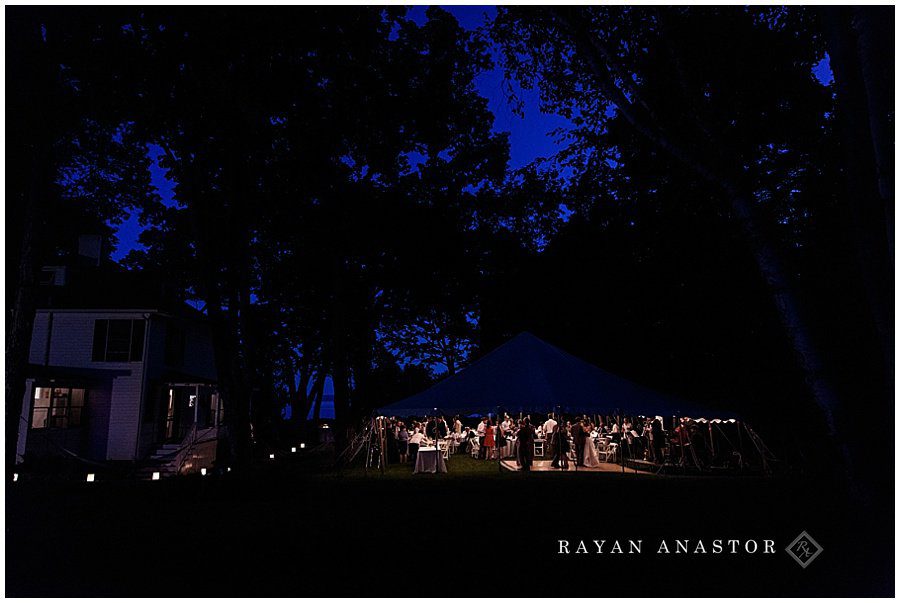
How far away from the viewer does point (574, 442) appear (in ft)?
59.8

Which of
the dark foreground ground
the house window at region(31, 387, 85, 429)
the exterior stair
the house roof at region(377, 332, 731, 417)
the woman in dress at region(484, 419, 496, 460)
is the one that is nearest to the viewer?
the dark foreground ground

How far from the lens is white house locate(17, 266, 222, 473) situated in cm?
2039

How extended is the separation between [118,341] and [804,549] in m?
22.8

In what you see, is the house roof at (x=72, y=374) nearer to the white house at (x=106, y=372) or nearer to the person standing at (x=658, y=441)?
the white house at (x=106, y=372)

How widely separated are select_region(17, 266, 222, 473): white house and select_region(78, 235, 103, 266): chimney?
1539mm

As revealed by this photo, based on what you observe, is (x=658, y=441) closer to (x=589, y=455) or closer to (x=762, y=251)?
(x=589, y=455)

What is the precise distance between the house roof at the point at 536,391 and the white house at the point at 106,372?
11.3 m

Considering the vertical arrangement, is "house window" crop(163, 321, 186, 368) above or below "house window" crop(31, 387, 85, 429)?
above

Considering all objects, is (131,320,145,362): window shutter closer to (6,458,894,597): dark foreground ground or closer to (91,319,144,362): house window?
(91,319,144,362): house window

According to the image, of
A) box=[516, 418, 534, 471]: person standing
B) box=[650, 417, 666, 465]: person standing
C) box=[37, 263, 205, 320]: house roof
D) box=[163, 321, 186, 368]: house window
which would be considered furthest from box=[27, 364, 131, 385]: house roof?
box=[650, 417, 666, 465]: person standing

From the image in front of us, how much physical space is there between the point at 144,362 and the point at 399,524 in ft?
57.4

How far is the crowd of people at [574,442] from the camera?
1736cm

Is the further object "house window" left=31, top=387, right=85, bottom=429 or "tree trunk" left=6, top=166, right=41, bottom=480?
"house window" left=31, top=387, right=85, bottom=429

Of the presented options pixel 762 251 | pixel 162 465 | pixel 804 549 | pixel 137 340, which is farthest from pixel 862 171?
pixel 137 340
